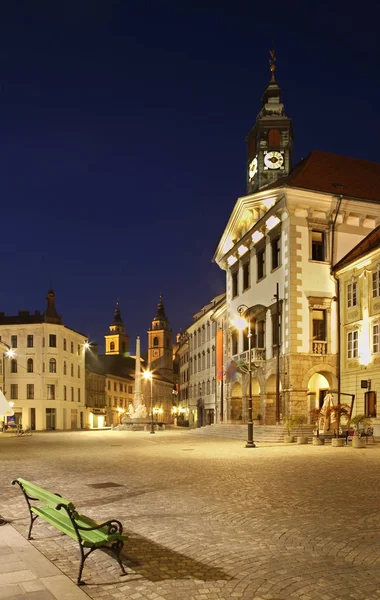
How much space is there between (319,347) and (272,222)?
30.5 feet

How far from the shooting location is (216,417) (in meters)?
64.8

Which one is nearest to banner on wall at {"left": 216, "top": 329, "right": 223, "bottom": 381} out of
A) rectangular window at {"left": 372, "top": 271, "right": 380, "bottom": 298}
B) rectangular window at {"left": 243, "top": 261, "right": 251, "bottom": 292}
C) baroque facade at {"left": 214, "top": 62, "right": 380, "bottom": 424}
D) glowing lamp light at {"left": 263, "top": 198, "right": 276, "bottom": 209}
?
baroque facade at {"left": 214, "top": 62, "right": 380, "bottom": 424}

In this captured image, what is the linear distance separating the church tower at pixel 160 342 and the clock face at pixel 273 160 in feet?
377

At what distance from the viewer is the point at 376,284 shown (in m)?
35.7

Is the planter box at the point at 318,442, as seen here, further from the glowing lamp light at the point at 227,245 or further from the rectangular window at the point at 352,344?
the glowing lamp light at the point at 227,245

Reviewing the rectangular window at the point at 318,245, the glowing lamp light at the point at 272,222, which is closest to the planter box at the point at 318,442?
the rectangular window at the point at 318,245

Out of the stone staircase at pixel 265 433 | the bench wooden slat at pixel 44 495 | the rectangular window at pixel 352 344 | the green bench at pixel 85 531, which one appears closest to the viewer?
the green bench at pixel 85 531

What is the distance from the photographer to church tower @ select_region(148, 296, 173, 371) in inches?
6575

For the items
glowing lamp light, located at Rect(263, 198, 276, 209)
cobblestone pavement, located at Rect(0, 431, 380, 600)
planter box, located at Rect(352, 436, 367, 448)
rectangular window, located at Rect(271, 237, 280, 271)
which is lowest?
planter box, located at Rect(352, 436, 367, 448)

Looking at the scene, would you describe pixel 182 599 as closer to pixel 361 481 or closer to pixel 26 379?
pixel 361 481

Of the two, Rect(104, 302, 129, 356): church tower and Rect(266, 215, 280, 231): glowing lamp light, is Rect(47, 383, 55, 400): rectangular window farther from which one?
Rect(104, 302, 129, 356): church tower

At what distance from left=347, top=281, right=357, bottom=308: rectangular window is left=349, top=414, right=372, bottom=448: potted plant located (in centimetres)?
791

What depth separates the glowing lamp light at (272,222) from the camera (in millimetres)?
43394

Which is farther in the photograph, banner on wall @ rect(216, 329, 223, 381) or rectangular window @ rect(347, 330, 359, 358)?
banner on wall @ rect(216, 329, 223, 381)
